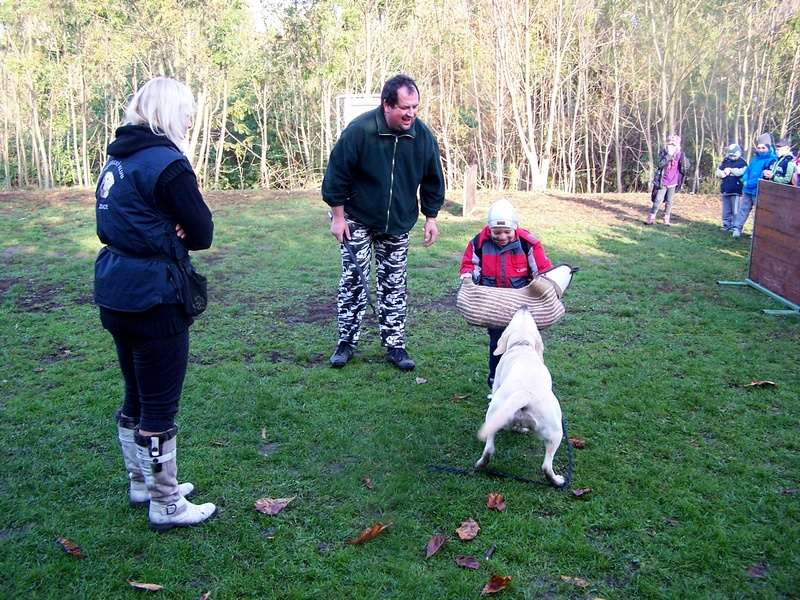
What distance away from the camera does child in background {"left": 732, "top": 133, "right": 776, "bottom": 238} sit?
34.4ft

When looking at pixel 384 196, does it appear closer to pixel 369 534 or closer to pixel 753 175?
pixel 369 534

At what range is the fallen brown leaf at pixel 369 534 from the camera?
9.98 ft

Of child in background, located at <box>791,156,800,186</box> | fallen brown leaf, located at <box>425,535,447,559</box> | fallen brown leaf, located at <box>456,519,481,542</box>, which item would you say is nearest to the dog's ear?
fallen brown leaf, located at <box>456,519,481,542</box>

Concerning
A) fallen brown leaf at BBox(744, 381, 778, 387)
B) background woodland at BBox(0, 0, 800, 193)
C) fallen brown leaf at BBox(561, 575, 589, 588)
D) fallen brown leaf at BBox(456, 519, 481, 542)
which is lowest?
fallen brown leaf at BBox(561, 575, 589, 588)

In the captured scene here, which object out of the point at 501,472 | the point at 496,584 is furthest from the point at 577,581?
the point at 501,472

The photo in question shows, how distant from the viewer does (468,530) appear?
3119mm

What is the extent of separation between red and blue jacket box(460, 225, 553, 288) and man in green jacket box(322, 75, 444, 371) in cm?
70

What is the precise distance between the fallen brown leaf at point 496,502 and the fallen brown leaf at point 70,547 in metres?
1.86

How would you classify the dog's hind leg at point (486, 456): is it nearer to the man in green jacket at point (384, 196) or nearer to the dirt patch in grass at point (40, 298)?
the man in green jacket at point (384, 196)

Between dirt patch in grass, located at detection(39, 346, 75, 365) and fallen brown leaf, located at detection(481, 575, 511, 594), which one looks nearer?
fallen brown leaf, located at detection(481, 575, 511, 594)

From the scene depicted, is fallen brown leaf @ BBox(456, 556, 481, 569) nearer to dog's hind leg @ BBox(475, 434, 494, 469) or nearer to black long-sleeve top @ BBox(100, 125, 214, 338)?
dog's hind leg @ BBox(475, 434, 494, 469)

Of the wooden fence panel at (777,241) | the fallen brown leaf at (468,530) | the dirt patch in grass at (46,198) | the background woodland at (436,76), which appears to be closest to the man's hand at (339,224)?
the fallen brown leaf at (468,530)

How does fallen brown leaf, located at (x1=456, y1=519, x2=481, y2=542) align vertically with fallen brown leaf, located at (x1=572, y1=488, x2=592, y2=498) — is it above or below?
below

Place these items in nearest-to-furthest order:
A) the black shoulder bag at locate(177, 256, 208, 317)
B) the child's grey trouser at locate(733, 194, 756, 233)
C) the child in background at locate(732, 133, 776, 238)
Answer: the black shoulder bag at locate(177, 256, 208, 317), the child in background at locate(732, 133, 776, 238), the child's grey trouser at locate(733, 194, 756, 233)
